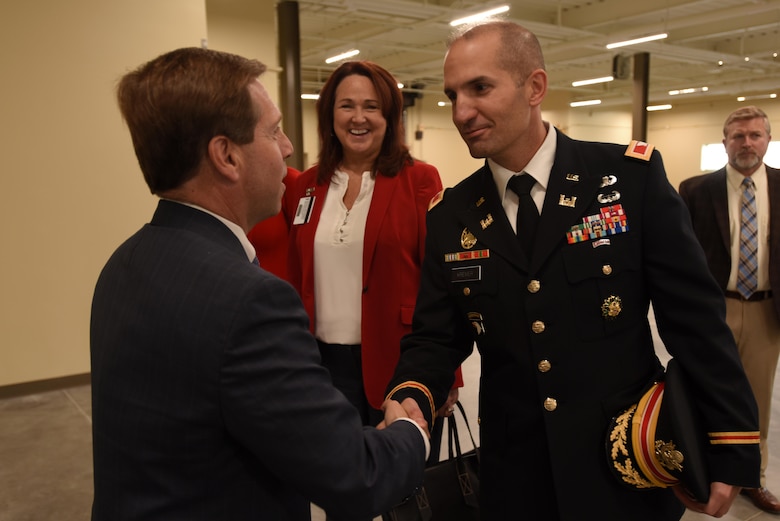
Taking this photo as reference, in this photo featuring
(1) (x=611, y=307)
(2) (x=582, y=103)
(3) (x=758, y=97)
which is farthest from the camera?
(2) (x=582, y=103)

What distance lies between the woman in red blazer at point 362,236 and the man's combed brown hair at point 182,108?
1.08 metres

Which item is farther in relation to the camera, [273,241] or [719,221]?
[719,221]

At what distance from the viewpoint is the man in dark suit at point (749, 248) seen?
303 cm

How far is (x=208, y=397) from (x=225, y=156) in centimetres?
41

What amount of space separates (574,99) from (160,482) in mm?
20976

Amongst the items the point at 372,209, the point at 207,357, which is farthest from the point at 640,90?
the point at 207,357

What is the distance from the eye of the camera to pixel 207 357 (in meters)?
0.88

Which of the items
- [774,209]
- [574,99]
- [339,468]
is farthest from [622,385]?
[574,99]

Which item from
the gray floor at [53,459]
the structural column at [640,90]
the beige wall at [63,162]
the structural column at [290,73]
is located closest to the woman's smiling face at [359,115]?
the gray floor at [53,459]

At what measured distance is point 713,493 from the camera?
127cm

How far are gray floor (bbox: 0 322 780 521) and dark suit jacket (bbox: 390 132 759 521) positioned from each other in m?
1.81

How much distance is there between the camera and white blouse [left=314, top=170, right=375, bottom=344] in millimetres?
2078

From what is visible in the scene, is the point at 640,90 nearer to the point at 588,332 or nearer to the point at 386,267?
the point at 386,267

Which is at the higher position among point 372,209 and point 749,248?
point 372,209
